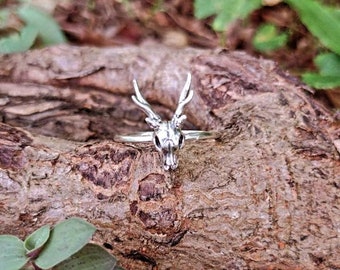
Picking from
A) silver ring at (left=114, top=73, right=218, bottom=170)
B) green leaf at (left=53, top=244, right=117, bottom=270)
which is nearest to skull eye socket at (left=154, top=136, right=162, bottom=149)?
silver ring at (left=114, top=73, right=218, bottom=170)

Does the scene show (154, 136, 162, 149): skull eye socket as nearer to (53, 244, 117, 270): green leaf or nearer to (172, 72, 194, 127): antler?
(172, 72, 194, 127): antler

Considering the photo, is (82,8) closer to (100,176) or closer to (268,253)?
(100,176)

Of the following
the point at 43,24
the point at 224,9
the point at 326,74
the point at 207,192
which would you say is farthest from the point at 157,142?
the point at 43,24

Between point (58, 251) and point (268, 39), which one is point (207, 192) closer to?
point (58, 251)

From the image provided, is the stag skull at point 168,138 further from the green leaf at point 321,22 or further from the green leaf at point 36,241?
the green leaf at point 321,22

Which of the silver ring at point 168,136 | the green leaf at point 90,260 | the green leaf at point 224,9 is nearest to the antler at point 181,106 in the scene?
the silver ring at point 168,136

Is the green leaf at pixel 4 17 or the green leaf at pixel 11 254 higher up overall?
the green leaf at pixel 4 17

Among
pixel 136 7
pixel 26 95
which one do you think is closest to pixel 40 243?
pixel 26 95

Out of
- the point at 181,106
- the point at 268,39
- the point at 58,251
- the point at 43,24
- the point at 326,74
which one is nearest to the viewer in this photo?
the point at 58,251
